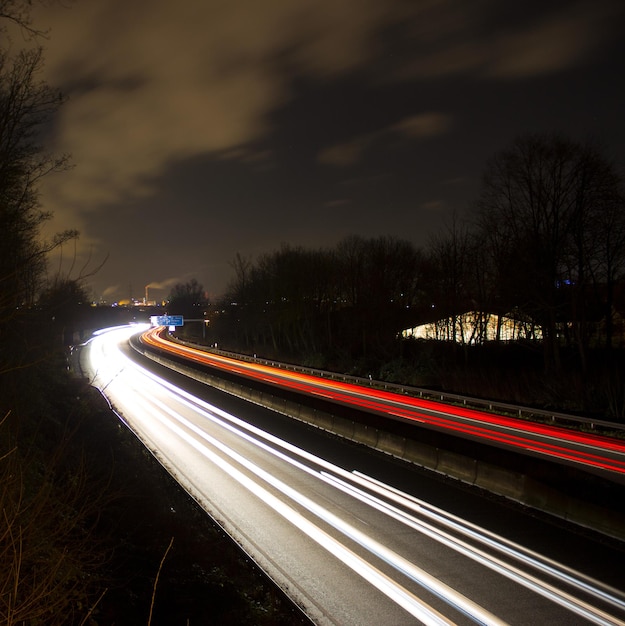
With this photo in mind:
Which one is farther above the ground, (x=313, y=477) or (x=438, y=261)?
(x=438, y=261)

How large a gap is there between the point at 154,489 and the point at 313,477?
14.0 ft

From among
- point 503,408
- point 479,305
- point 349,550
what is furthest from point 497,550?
point 479,305

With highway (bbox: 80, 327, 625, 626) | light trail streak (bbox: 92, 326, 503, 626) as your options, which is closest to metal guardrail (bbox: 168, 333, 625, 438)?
highway (bbox: 80, 327, 625, 626)

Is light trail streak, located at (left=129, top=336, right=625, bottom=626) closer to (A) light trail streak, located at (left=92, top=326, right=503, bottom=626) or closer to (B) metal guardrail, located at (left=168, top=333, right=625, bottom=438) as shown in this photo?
(A) light trail streak, located at (left=92, top=326, right=503, bottom=626)

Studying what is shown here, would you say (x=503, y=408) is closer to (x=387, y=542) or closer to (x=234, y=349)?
(x=387, y=542)

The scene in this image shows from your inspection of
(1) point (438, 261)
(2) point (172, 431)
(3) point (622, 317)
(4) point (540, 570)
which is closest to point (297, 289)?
(1) point (438, 261)

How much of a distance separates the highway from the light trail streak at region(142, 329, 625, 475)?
5.09 metres

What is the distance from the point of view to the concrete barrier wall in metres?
11.7

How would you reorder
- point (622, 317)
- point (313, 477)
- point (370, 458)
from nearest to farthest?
point (313, 477) < point (370, 458) < point (622, 317)

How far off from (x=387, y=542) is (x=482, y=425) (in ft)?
46.7

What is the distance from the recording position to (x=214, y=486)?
15.7m

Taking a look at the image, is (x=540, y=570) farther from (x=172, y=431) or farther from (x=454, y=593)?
(x=172, y=431)

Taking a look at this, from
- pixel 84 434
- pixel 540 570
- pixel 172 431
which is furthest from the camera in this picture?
pixel 172 431

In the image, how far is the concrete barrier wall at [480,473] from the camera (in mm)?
11742
